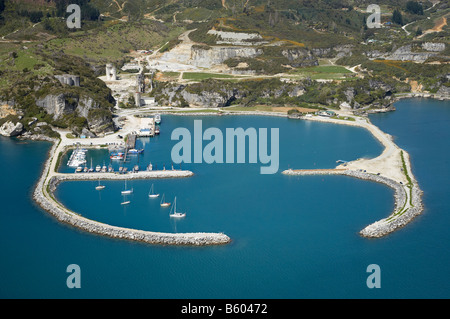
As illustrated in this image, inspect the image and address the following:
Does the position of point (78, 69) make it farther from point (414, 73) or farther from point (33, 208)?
point (414, 73)

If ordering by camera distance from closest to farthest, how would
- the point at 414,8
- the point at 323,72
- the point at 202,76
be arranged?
the point at 202,76 < the point at 323,72 < the point at 414,8

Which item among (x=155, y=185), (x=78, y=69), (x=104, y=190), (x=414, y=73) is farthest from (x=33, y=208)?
(x=414, y=73)

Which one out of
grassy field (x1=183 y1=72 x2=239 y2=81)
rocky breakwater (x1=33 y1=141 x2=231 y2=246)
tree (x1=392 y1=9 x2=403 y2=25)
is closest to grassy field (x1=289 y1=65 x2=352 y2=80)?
grassy field (x1=183 y1=72 x2=239 y2=81)

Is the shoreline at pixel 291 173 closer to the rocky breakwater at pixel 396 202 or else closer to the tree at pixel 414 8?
the rocky breakwater at pixel 396 202

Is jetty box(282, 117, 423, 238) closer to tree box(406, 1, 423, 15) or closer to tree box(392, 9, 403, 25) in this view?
tree box(392, 9, 403, 25)

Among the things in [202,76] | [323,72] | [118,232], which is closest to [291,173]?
[118,232]

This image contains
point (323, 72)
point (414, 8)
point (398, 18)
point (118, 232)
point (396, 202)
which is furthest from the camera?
point (414, 8)

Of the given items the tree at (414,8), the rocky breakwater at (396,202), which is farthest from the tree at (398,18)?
the rocky breakwater at (396,202)

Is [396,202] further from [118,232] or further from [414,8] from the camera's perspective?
[414,8]

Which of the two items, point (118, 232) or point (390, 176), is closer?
point (118, 232)
